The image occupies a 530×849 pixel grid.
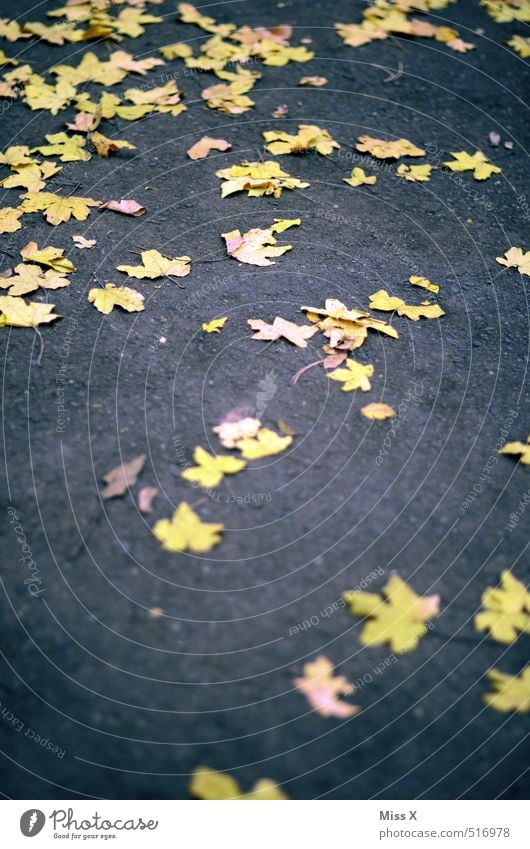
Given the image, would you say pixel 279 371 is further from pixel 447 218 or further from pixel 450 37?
pixel 450 37

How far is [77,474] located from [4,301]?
39.1 inches

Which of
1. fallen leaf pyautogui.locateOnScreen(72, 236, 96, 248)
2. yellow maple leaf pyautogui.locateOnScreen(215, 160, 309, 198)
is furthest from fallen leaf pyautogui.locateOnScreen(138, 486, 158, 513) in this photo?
yellow maple leaf pyautogui.locateOnScreen(215, 160, 309, 198)

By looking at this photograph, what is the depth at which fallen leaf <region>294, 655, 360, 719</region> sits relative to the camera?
1.95m

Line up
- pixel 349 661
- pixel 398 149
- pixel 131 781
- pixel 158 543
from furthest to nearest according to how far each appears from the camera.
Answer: pixel 398 149 < pixel 158 543 < pixel 349 661 < pixel 131 781

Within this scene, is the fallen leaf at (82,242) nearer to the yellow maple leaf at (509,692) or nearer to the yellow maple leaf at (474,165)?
the yellow maple leaf at (474,165)

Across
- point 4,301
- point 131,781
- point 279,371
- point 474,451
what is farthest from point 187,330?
point 131,781

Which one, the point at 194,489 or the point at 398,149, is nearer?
the point at 194,489

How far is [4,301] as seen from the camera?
2953mm

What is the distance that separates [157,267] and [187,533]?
144 cm

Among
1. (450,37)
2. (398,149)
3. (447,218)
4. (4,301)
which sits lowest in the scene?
(4,301)

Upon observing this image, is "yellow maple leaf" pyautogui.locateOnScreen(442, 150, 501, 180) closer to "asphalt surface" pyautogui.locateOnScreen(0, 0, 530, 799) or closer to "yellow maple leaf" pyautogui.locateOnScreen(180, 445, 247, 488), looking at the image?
"asphalt surface" pyautogui.locateOnScreen(0, 0, 530, 799)

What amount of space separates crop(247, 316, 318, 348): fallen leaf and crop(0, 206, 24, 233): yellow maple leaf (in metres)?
1.30
